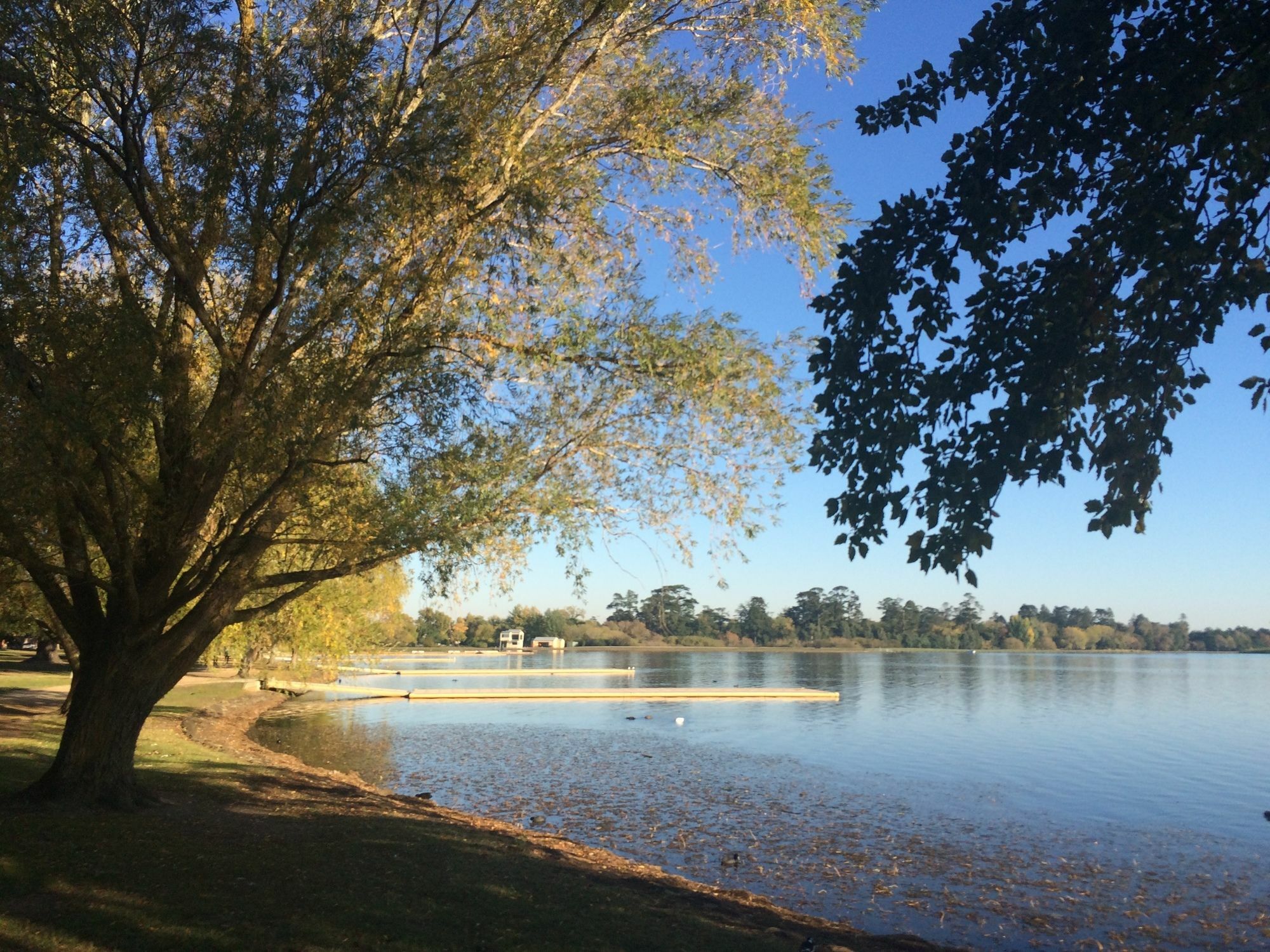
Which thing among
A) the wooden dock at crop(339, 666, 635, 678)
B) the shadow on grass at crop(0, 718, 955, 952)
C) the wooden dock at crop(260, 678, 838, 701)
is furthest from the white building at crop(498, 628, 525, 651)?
the shadow on grass at crop(0, 718, 955, 952)

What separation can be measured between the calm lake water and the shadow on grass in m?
3.28

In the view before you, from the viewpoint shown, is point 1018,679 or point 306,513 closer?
point 306,513

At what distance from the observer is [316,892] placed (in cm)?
768

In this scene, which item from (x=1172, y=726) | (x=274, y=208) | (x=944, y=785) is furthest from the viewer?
(x=1172, y=726)

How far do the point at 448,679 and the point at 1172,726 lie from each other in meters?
46.1

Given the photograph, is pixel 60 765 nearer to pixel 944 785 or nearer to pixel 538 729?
pixel 944 785

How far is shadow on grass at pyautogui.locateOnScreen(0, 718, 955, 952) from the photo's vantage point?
21.3 ft

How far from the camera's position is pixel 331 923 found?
6.86 m

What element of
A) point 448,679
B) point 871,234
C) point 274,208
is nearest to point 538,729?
point 274,208

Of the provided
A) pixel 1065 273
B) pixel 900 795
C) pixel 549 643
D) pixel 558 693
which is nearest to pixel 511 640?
pixel 549 643

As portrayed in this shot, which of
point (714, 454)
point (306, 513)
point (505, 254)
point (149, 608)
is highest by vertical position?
point (505, 254)

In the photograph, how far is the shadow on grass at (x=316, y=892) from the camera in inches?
256

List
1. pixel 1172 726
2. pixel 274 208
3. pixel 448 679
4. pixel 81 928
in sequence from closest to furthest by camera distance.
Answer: pixel 81 928 < pixel 274 208 < pixel 1172 726 < pixel 448 679

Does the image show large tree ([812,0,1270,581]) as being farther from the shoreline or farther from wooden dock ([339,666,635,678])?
wooden dock ([339,666,635,678])
